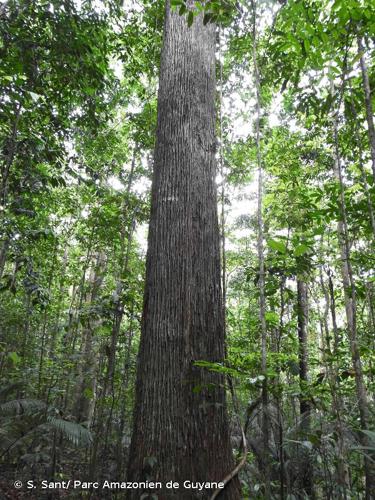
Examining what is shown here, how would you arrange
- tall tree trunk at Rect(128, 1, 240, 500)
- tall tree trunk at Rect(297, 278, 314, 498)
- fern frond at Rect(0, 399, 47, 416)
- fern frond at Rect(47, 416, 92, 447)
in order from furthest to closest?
fern frond at Rect(0, 399, 47, 416) < fern frond at Rect(47, 416, 92, 447) < tall tree trunk at Rect(297, 278, 314, 498) < tall tree trunk at Rect(128, 1, 240, 500)

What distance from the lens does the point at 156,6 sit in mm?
5621

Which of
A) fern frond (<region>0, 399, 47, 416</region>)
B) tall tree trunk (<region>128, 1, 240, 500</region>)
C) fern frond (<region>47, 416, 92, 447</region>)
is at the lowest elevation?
fern frond (<region>47, 416, 92, 447</region>)

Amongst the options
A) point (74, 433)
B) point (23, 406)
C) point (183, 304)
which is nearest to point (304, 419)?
point (183, 304)

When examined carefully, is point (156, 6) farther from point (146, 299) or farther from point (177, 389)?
point (177, 389)

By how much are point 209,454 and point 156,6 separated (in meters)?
6.29

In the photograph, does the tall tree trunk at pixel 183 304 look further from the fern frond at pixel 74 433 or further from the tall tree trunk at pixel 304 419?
the fern frond at pixel 74 433

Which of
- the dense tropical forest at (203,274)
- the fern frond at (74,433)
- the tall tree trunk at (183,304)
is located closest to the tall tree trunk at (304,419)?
the dense tropical forest at (203,274)

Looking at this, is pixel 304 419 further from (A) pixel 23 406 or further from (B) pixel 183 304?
(A) pixel 23 406

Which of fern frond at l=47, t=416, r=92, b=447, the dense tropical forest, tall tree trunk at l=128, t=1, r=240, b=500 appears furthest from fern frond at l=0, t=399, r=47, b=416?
tall tree trunk at l=128, t=1, r=240, b=500

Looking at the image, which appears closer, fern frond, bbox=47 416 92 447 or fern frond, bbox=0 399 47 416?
fern frond, bbox=47 416 92 447

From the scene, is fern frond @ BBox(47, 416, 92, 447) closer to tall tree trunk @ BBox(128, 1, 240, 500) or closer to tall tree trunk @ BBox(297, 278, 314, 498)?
tall tree trunk @ BBox(128, 1, 240, 500)

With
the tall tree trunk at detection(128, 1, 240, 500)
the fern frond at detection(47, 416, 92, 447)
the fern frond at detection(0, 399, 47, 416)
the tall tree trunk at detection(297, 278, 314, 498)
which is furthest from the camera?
the fern frond at detection(0, 399, 47, 416)

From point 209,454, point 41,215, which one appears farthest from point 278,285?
point 41,215

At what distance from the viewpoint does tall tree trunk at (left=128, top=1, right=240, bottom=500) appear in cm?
206
